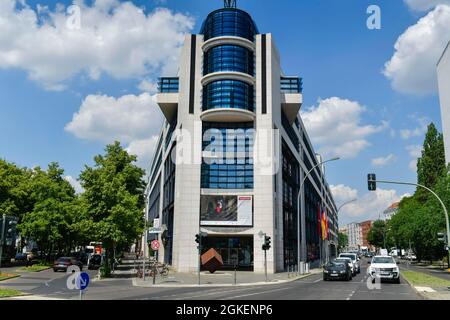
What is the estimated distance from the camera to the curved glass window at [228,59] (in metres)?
46.3

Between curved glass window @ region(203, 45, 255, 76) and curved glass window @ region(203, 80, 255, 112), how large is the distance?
1.64 meters

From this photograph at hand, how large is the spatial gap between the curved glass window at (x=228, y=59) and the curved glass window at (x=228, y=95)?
1.64m

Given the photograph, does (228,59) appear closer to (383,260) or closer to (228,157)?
(228,157)

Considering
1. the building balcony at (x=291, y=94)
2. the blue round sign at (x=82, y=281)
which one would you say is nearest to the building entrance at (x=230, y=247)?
the building balcony at (x=291, y=94)

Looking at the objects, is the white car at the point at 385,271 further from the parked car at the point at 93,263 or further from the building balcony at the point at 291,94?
the parked car at the point at 93,263

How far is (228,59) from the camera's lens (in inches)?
1828

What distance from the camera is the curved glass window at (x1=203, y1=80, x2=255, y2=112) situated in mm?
45688

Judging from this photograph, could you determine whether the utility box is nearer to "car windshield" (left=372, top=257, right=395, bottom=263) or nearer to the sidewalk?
the sidewalk

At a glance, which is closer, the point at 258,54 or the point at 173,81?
the point at 258,54

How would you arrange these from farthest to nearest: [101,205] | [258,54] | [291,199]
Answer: [291,199]
[258,54]
[101,205]

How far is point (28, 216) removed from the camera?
45969 millimetres
